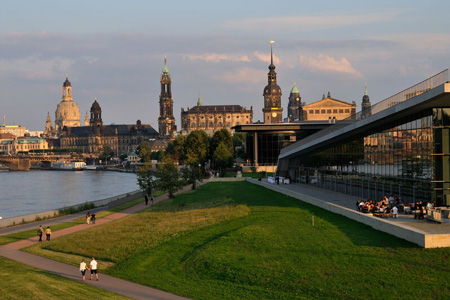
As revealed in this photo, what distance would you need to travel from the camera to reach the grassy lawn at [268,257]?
1032 inches

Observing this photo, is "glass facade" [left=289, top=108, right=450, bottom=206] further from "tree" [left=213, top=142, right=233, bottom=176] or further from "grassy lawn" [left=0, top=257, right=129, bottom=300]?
"tree" [left=213, top=142, right=233, bottom=176]

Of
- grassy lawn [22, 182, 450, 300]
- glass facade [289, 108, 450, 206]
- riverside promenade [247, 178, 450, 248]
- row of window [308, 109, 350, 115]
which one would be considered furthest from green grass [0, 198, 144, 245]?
row of window [308, 109, 350, 115]

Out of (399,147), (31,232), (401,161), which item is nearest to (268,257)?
(401,161)

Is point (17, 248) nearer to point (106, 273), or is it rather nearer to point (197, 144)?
point (106, 273)

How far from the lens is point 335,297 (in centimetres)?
2503

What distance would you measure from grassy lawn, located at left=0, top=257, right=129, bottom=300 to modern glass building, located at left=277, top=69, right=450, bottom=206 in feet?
68.1

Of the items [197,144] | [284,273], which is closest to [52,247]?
[284,273]

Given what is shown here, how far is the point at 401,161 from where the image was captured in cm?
4203

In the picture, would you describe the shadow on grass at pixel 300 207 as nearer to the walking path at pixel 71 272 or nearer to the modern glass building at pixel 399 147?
the modern glass building at pixel 399 147

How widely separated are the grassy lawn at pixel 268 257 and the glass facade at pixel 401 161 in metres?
5.24

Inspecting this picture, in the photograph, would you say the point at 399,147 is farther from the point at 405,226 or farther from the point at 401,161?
the point at 405,226

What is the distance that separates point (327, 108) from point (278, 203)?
455 feet

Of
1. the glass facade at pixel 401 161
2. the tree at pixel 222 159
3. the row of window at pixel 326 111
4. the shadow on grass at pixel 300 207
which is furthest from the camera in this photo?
the row of window at pixel 326 111

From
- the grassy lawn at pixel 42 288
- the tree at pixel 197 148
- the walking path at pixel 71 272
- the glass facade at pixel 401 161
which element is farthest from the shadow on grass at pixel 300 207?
the tree at pixel 197 148
